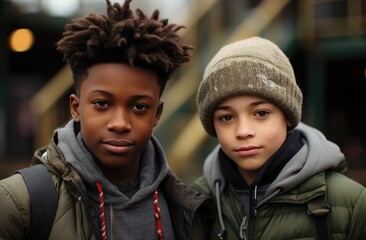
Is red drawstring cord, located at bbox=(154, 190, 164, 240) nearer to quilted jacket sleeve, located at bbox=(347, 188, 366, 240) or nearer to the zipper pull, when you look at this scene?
the zipper pull

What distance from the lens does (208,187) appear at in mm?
3748

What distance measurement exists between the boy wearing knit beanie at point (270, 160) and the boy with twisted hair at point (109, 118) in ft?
1.20

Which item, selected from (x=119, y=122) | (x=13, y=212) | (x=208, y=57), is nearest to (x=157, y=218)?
(x=119, y=122)

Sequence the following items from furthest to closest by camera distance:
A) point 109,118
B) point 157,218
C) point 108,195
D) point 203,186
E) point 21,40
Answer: point 21,40
point 203,186
point 157,218
point 108,195
point 109,118

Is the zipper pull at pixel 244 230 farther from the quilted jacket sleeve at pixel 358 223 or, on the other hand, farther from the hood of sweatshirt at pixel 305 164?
the quilted jacket sleeve at pixel 358 223

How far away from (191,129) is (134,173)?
4623 millimetres

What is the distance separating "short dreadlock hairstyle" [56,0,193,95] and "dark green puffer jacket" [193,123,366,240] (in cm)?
89

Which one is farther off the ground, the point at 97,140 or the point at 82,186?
the point at 97,140

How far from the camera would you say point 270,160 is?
3.35 m

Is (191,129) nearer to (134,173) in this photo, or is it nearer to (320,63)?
(320,63)

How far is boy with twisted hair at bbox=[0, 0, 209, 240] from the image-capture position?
2.94m

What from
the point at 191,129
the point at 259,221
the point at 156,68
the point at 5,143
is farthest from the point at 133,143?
the point at 5,143

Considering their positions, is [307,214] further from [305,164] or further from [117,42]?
[117,42]

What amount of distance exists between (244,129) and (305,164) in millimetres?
398
